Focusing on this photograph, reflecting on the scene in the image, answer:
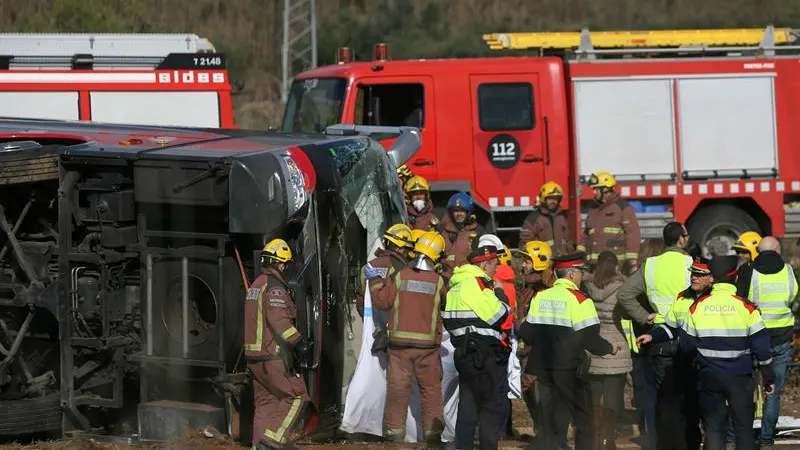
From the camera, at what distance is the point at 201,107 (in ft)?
54.3

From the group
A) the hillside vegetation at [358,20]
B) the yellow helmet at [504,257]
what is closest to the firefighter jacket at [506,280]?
the yellow helmet at [504,257]

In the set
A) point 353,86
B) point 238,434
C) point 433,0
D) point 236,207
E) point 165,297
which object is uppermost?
point 433,0

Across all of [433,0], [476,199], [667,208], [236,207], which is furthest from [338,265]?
[433,0]

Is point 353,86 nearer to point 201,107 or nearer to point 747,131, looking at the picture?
point 201,107

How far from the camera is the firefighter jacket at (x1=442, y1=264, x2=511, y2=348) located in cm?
852

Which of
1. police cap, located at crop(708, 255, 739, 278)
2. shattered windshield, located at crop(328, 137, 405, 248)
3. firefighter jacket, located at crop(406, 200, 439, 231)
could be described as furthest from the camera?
firefighter jacket, located at crop(406, 200, 439, 231)

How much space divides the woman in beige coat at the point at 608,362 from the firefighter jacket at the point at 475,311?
3.41 ft

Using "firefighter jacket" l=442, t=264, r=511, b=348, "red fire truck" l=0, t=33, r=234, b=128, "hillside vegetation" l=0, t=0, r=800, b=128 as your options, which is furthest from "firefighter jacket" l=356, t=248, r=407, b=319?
"hillside vegetation" l=0, t=0, r=800, b=128

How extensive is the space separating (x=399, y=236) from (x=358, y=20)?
65.4 ft

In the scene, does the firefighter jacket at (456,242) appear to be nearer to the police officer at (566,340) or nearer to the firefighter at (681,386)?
the police officer at (566,340)

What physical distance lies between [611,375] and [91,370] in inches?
139

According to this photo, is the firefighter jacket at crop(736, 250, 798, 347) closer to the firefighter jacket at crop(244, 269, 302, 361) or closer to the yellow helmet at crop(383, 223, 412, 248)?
the yellow helmet at crop(383, 223, 412, 248)

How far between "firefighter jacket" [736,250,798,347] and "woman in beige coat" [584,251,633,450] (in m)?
0.88

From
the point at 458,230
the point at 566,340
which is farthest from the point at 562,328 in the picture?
the point at 458,230
